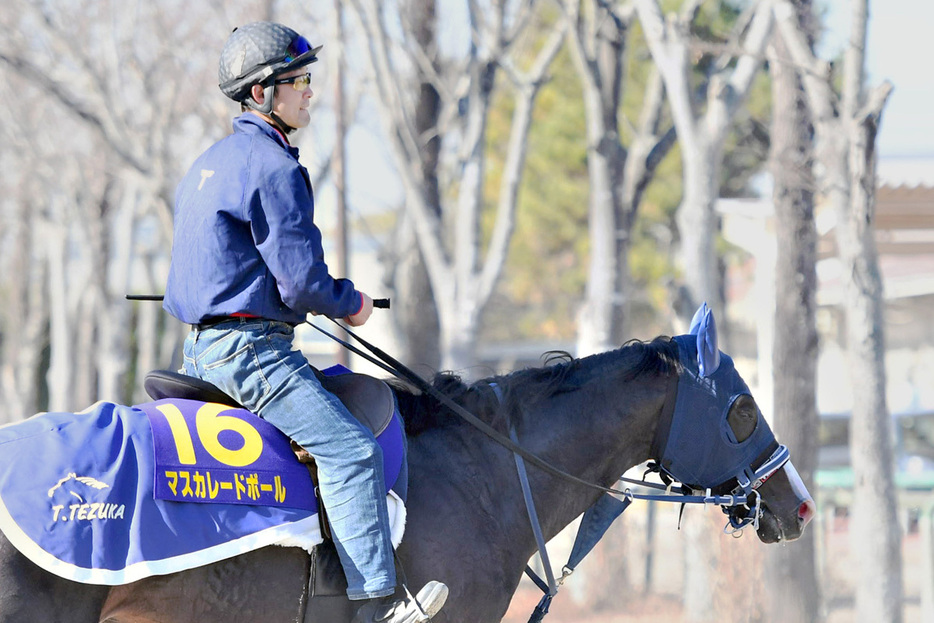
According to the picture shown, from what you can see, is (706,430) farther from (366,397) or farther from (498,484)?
(366,397)

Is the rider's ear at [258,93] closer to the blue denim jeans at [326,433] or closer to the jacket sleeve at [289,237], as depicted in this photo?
the jacket sleeve at [289,237]

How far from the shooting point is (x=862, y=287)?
299 inches

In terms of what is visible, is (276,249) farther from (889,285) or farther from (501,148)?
(501,148)

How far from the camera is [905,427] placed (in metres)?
21.5

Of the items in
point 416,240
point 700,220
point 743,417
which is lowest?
point 743,417

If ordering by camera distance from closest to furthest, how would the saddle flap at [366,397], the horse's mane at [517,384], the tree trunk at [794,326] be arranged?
the saddle flap at [366,397]
the horse's mane at [517,384]
the tree trunk at [794,326]

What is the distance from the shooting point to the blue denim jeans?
3.69 m

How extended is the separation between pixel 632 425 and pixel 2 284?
3415 cm

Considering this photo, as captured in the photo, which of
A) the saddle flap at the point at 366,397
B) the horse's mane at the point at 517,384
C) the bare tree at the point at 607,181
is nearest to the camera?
the saddle flap at the point at 366,397

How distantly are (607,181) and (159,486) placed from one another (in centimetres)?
787

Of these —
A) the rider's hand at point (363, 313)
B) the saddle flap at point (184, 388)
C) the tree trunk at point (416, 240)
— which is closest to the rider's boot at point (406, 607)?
the saddle flap at point (184, 388)

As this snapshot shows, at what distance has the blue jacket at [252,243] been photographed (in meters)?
3.66

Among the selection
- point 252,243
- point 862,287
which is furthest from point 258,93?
point 862,287

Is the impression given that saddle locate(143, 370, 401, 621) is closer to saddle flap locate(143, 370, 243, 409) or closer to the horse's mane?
saddle flap locate(143, 370, 243, 409)
